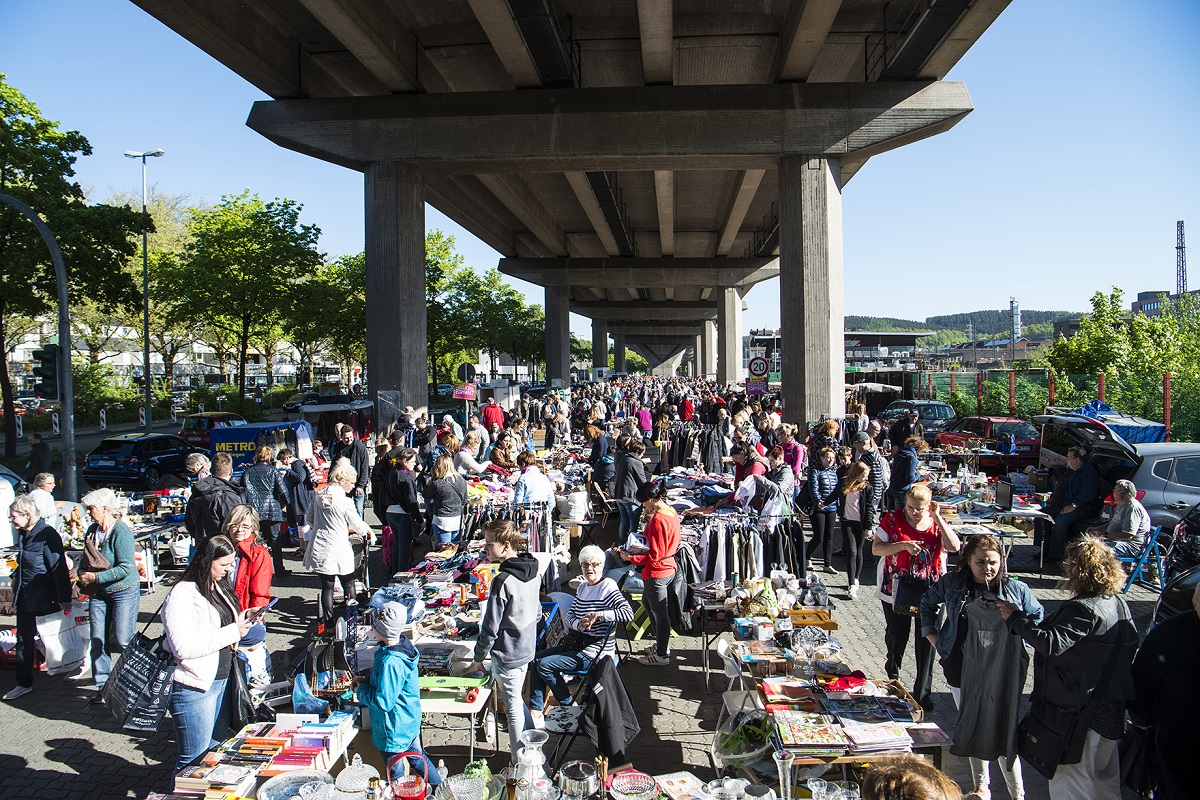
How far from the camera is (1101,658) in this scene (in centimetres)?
368

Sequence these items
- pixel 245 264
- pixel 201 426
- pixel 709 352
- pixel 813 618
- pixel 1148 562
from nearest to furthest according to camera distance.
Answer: pixel 813 618
pixel 1148 562
pixel 201 426
pixel 245 264
pixel 709 352

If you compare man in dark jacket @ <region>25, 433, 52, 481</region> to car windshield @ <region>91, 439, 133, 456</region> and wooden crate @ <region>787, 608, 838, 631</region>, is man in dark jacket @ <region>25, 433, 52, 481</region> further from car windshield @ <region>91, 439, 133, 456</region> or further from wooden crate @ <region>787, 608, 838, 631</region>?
wooden crate @ <region>787, 608, 838, 631</region>

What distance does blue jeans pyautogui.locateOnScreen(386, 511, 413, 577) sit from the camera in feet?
28.8

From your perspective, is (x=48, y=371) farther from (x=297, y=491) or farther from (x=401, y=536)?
(x=401, y=536)

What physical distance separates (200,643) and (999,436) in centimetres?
1672

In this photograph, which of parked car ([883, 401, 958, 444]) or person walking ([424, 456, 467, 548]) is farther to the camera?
parked car ([883, 401, 958, 444])

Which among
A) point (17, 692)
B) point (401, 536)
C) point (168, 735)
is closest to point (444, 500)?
point (401, 536)

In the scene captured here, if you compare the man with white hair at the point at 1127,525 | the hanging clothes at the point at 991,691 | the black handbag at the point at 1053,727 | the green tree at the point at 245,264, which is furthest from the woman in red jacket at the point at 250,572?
the green tree at the point at 245,264

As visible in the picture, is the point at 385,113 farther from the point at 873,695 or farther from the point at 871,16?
the point at 873,695

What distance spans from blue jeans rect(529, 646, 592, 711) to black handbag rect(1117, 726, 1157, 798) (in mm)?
2976

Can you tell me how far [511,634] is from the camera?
15.6 ft

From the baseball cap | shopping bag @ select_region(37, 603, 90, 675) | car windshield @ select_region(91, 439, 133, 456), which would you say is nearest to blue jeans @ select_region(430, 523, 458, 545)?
shopping bag @ select_region(37, 603, 90, 675)

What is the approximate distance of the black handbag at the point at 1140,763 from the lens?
11.7 ft

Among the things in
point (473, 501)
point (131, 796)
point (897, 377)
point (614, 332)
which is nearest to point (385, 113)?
point (473, 501)
